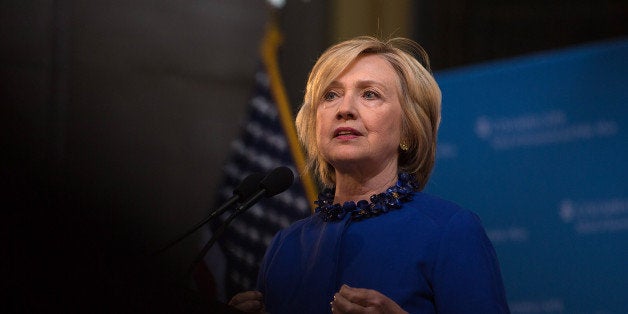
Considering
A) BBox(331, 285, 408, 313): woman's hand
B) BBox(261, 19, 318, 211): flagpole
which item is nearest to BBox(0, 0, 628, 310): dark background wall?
BBox(261, 19, 318, 211): flagpole

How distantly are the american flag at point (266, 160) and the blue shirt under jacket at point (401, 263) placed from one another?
66.9 inches

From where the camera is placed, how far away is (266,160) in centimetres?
379

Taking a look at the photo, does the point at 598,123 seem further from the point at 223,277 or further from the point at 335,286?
the point at 335,286

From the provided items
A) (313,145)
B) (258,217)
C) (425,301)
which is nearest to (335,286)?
(425,301)

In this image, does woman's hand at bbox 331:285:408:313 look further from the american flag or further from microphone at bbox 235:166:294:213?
the american flag

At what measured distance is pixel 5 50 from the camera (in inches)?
134

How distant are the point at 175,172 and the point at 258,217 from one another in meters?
0.58

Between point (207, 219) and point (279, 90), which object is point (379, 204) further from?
point (279, 90)

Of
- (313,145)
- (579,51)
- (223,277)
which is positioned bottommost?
(223,277)

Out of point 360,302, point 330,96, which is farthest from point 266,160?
point 360,302

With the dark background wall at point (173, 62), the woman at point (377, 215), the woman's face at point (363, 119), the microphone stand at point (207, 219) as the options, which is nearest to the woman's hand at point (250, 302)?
the woman at point (377, 215)

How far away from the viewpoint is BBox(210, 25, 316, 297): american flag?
11.4 feet

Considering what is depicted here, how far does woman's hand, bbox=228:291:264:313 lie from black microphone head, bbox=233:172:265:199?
0.58 feet

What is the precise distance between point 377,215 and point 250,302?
27 centimetres
